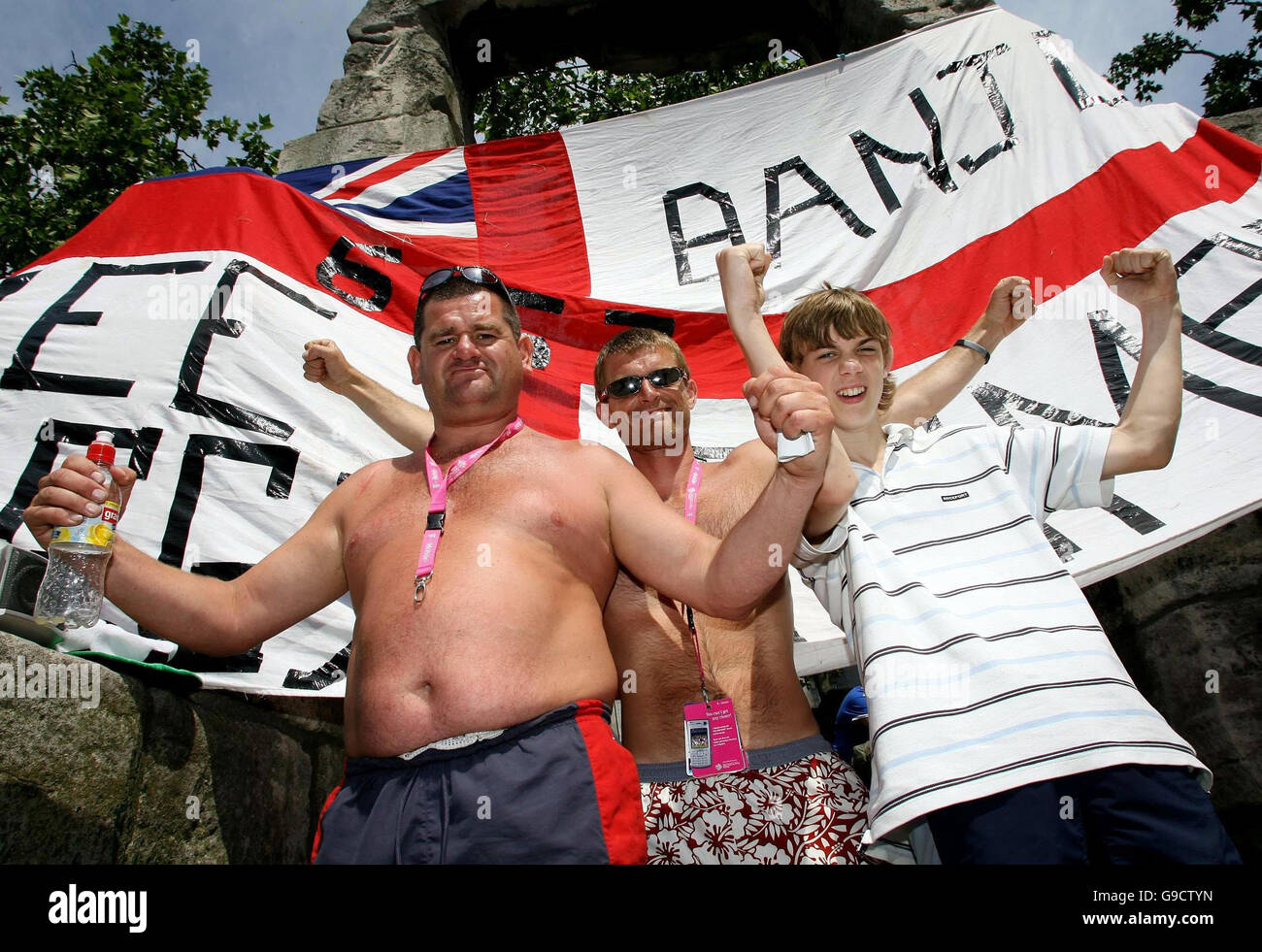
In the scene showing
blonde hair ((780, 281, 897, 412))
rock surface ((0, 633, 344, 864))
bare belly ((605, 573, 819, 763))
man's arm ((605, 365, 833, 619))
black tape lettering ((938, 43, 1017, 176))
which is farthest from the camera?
black tape lettering ((938, 43, 1017, 176))

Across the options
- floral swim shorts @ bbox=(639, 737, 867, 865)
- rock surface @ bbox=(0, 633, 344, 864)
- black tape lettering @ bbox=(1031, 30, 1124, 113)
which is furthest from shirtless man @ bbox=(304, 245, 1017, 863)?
black tape lettering @ bbox=(1031, 30, 1124, 113)

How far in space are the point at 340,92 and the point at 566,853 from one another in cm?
456

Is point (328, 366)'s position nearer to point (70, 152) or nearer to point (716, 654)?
point (716, 654)

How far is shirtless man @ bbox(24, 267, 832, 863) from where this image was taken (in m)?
1.33

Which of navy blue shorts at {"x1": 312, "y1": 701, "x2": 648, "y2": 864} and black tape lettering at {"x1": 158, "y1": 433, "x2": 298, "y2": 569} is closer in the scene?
navy blue shorts at {"x1": 312, "y1": 701, "x2": 648, "y2": 864}

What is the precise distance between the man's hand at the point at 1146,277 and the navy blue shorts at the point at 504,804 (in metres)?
1.58

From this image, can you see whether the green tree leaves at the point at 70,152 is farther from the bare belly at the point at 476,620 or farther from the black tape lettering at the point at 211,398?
the bare belly at the point at 476,620

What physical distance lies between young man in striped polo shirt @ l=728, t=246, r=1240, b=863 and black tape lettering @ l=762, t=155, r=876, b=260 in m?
1.55

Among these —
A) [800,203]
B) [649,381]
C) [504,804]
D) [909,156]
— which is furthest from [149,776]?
[909,156]

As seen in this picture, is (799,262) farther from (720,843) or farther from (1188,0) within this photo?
(1188,0)

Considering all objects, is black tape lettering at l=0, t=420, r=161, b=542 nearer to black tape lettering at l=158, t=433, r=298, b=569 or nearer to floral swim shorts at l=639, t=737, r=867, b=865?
black tape lettering at l=158, t=433, r=298, b=569

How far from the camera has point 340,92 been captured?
448cm

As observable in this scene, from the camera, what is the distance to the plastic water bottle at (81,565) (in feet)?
5.07

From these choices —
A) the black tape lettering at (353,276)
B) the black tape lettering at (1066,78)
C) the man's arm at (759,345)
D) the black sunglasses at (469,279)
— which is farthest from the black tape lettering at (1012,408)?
the black tape lettering at (353,276)
